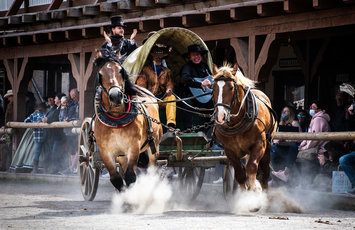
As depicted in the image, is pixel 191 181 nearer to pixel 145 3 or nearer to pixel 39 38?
pixel 145 3

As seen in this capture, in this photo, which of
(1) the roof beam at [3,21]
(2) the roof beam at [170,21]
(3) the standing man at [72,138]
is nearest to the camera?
(2) the roof beam at [170,21]

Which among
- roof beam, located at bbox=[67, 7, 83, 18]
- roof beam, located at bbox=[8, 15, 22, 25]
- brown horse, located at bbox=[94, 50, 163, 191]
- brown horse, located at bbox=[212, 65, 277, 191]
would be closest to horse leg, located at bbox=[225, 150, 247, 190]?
brown horse, located at bbox=[212, 65, 277, 191]

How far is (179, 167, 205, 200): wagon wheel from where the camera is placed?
12.4 meters

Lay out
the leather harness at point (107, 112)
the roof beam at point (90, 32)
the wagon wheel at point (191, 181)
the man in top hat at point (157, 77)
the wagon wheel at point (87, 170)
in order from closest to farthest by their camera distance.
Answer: the leather harness at point (107, 112) → the man in top hat at point (157, 77) → the wagon wheel at point (87, 170) → the wagon wheel at point (191, 181) → the roof beam at point (90, 32)

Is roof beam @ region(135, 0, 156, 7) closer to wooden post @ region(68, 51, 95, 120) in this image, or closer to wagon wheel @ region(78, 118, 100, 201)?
wooden post @ region(68, 51, 95, 120)

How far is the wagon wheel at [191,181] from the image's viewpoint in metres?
12.4

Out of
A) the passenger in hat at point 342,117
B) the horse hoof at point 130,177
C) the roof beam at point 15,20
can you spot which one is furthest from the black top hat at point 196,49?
the roof beam at point 15,20

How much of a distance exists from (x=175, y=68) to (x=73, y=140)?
6.17 m

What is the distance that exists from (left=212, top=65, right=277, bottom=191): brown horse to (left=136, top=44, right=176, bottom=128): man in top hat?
5.50 ft

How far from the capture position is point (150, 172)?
10609 mm

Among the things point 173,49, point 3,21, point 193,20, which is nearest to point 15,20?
point 3,21

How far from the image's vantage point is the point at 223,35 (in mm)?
15219

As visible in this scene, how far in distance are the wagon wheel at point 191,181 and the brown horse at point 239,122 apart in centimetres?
237

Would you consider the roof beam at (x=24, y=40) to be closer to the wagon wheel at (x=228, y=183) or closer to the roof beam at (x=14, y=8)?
the roof beam at (x=14, y=8)
